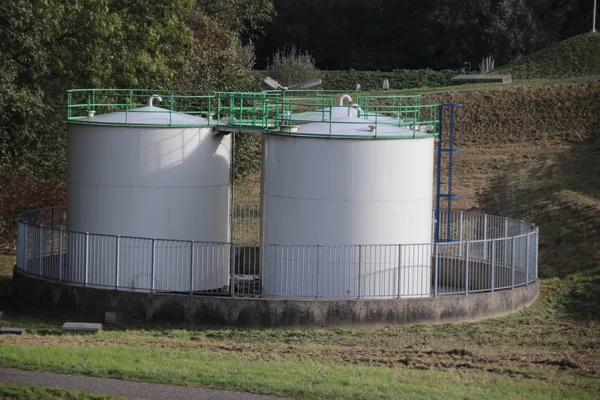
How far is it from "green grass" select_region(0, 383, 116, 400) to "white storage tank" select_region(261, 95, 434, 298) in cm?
969

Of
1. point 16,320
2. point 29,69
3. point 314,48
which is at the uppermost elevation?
point 314,48

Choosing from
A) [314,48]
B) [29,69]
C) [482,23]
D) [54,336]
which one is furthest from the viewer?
[314,48]

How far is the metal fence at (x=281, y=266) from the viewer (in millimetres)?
27250

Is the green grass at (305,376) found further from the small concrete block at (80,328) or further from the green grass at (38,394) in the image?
the small concrete block at (80,328)

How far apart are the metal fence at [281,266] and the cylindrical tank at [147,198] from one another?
0.04 meters

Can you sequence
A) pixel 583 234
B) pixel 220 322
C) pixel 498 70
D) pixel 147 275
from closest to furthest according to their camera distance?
pixel 220 322 → pixel 147 275 → pixel 583 234 → pixel 498 70

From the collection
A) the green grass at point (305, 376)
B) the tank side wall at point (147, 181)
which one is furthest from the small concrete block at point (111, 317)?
the green grass at point (305, 376)

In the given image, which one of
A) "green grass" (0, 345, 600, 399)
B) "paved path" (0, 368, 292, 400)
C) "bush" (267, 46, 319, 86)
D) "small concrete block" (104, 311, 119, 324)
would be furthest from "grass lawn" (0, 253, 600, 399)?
"bush" (267, 46, 319, 86)

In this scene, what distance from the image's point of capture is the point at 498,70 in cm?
7475

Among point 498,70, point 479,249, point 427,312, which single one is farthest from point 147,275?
point 498,70

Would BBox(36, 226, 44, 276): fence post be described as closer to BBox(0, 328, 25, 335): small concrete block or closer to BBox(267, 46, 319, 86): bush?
BBox(0, 328, 25, 335): small concrete block

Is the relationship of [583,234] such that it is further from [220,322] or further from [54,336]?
[54,336]

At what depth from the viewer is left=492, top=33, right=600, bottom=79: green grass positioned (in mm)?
69000

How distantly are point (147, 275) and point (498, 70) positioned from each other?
50232mm
